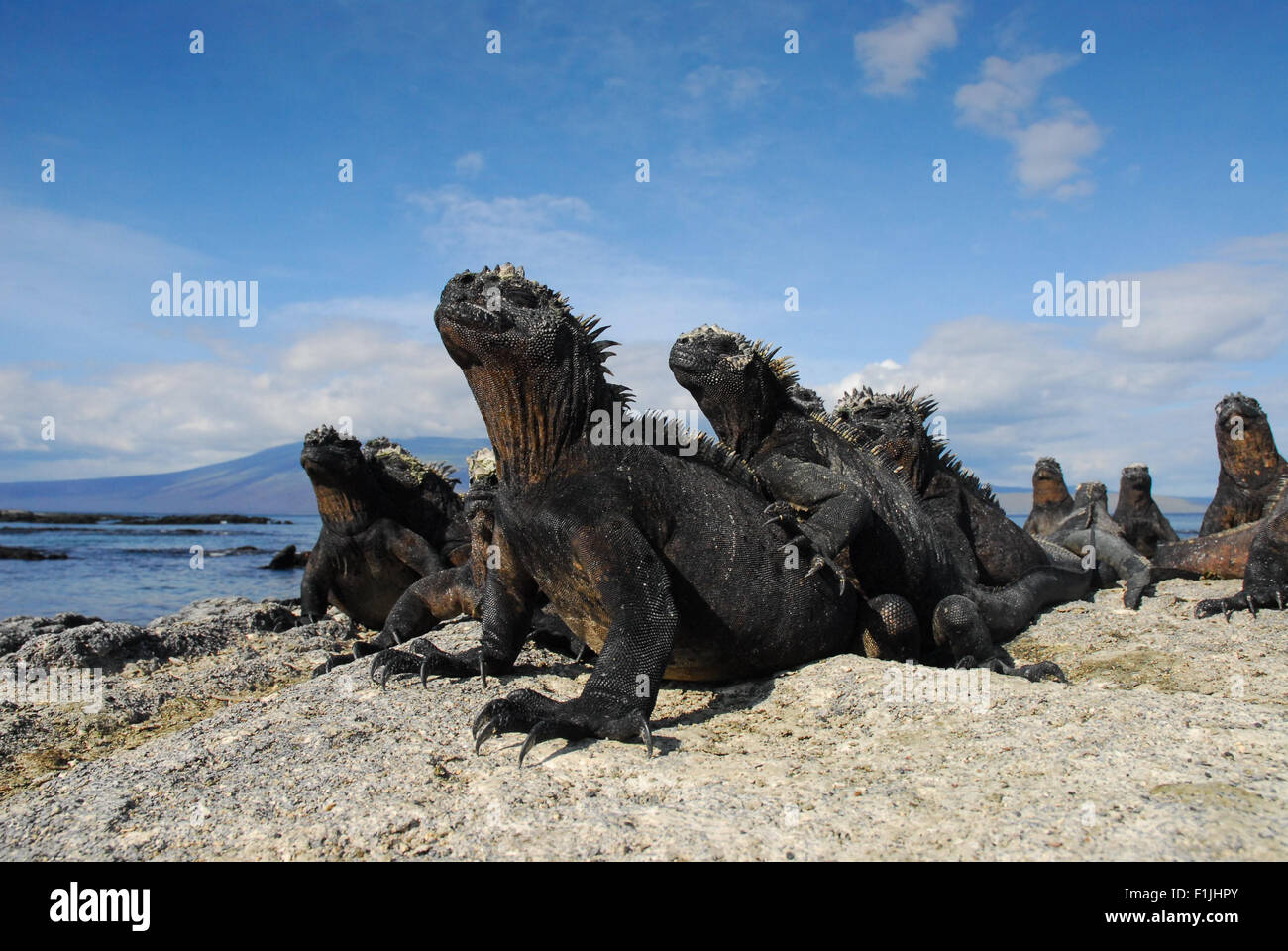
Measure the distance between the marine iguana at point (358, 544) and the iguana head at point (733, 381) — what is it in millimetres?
4146

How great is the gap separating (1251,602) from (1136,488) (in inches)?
273

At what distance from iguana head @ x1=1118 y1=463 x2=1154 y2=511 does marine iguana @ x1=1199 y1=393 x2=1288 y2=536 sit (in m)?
2.58

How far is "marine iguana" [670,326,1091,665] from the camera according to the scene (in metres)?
4.84

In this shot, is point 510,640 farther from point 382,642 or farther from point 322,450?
point 322,450

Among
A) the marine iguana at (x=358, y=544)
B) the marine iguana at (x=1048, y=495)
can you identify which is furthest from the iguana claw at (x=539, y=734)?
the marine iguana at (x=1048, y=495)

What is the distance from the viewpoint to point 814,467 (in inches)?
192

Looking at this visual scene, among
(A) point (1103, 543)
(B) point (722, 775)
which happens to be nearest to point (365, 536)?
(B) point (722, 775)

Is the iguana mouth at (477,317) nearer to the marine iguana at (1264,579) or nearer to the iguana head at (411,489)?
the marine iguana at (1264,579)

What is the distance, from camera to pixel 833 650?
4.54m

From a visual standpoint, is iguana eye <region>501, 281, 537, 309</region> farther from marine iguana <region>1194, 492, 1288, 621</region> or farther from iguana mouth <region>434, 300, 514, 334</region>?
marine iguana <region>1194, 492, 1288, 621</region>

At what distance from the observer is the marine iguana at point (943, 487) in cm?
664

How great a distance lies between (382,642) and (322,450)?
3.11 m

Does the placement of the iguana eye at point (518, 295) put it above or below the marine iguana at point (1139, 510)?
above
